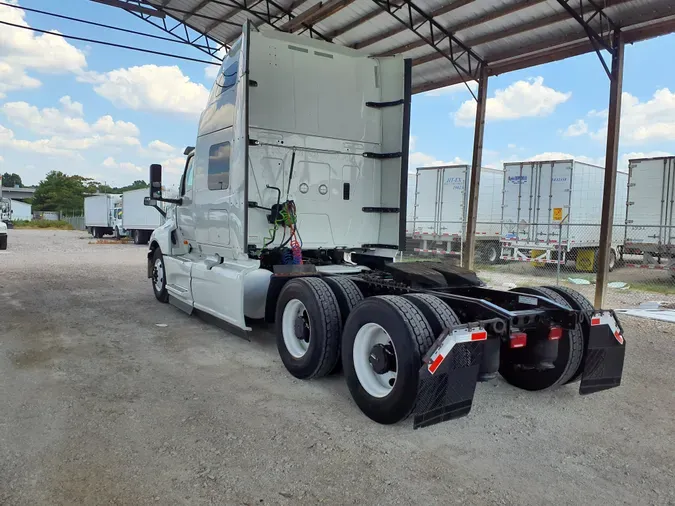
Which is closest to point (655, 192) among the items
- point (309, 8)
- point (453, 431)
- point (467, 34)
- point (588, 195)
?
point (588, 195)

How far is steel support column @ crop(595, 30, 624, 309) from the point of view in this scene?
8.34 m

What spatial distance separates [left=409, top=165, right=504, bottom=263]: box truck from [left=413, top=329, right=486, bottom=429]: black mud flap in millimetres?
13237

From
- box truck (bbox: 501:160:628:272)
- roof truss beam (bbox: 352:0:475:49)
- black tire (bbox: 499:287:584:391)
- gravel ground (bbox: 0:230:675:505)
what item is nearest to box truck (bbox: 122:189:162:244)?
roof truss beam (bbox: 352:0:475:49)

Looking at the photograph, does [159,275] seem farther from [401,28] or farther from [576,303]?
[401,28]

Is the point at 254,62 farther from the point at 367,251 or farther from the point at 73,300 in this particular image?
the point at 73,300

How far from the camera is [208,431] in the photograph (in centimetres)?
366

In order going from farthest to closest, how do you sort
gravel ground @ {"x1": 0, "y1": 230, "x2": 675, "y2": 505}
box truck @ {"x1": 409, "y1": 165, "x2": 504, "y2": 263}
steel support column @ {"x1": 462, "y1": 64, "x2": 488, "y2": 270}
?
box truck @ {"x1": 409, "y1": 165, "x2": 504, "y2": 263}
steel support column @ {"x1": 462, "y1": 64, "x2": 488, "y2": 270}
gravel ground @ {"x1": 0, "y1": 230, "x2": 675, "y2": 505}

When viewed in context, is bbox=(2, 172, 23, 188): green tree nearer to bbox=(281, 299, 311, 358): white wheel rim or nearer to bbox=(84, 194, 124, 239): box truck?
bbox=(84, 194, 124, 239): box truck

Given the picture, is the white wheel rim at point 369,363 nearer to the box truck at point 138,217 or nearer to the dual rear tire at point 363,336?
the dual rear tire at point 363,336

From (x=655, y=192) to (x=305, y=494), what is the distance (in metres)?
14.7

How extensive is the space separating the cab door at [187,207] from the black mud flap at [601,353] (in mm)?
5415

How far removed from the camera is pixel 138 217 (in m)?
27.2

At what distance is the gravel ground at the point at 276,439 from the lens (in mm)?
2924

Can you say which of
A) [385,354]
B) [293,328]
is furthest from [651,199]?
[385,354]
